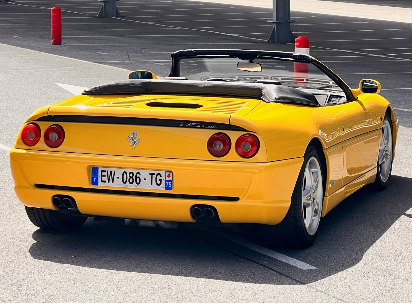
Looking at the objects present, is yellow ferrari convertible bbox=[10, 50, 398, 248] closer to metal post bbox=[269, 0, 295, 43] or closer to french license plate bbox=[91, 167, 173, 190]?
french license plate bbox=[91, 167, 173, 190]

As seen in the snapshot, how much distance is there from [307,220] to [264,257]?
1.56ft

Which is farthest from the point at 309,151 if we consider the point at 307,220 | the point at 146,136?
the point at 146,136

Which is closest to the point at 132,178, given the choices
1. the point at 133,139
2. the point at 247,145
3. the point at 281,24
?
the point at 133,139

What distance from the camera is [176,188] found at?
5.91 metres

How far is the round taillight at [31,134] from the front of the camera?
6246 mm

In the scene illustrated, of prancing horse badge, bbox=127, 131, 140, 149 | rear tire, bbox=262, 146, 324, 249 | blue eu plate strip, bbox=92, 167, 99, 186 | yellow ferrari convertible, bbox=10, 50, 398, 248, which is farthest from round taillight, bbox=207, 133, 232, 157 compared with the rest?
blue eu plate strip, bbox=92, 167, 99, 186

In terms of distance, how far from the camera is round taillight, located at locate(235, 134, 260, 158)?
5887mm

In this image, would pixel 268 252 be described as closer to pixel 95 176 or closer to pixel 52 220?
pixel 95 176

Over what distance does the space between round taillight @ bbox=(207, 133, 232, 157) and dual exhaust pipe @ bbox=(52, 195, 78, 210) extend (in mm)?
941

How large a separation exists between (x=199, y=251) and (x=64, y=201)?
2.97 ft

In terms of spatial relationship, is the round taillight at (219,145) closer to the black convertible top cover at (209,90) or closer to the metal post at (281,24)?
the black convertible top cover at (209,90)

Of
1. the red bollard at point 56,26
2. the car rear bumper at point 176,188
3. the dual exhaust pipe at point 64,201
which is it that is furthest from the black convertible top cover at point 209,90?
the red bollard at point 56,26

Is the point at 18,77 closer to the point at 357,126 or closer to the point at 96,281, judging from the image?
the point at 357,126

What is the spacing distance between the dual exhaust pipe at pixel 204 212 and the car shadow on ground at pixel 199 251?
0.92ft
